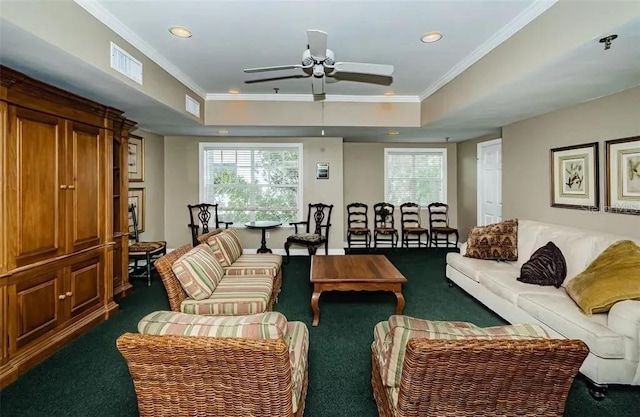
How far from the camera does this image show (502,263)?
4.15 metres

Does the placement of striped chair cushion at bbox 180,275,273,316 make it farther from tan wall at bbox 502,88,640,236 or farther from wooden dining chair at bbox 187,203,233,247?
tan wall at bbox 502,88,640,236

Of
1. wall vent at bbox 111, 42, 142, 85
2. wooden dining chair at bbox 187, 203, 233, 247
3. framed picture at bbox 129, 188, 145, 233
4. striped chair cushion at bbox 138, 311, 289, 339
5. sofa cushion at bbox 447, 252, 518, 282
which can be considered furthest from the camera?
wooden dining chair at bbox 187, 203, 233, 247

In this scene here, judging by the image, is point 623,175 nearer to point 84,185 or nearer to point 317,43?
point 317,43

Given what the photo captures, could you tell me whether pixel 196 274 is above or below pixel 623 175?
below

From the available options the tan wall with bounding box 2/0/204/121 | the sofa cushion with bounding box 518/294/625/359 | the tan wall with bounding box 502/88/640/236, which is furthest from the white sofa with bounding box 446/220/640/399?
the tan wall with bounding box 2/0/204/121

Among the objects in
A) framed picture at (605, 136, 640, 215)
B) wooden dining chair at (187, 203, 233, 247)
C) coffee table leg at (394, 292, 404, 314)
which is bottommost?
coffee table leg at (394, 292, 404, 314)

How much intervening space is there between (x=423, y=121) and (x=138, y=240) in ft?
16.2

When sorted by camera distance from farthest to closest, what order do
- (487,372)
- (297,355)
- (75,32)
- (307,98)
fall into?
(307,98) < (75,32) < (297,355) < (487,372)

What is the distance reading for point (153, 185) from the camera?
622cm

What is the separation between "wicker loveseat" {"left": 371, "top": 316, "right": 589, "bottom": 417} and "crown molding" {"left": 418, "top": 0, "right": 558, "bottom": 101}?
97.0 inches

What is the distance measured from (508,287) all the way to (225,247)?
2981 mm

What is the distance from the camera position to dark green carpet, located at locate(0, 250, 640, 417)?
85.7 inches

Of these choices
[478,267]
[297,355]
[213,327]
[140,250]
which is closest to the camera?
[213,327]

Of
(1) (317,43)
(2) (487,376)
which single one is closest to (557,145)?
(1) (317,43)
